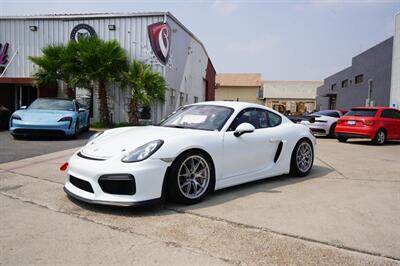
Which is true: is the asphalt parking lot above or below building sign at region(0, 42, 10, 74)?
below

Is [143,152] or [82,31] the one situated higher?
[82,31]

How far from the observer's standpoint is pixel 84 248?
2.80 m

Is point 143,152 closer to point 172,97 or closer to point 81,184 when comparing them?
point 81,184

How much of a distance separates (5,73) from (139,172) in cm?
1829

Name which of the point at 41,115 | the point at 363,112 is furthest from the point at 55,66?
the point at 363,112

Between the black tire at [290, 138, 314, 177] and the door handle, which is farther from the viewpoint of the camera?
the black tire at [290, 138, 314, 177]

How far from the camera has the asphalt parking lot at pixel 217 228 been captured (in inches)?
106

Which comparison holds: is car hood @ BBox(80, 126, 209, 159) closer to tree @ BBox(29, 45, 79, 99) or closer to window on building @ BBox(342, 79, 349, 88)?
tree @ BBox(29, 45, 79, 99)

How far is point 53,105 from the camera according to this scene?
36.1 ft

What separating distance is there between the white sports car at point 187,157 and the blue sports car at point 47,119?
5.83 metres

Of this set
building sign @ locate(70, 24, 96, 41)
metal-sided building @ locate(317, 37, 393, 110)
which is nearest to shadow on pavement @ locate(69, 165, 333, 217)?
building sign @ locate(70, 24, 96, 41)

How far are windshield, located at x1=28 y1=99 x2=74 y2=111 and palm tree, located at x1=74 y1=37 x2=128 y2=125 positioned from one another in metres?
3.95

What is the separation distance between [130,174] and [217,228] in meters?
1.06

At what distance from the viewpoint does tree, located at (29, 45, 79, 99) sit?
49.8ft
